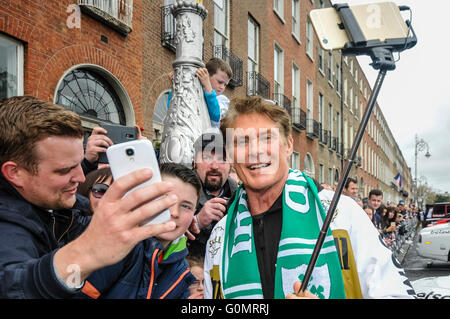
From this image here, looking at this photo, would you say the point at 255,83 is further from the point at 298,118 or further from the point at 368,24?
the point at 368,24

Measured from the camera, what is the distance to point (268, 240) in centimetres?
194

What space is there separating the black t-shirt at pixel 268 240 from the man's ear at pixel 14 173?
110 cm

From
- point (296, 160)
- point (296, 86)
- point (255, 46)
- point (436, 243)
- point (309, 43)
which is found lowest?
point (436, 243)

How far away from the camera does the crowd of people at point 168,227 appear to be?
952 millimetres

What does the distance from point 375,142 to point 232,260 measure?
49.0 m

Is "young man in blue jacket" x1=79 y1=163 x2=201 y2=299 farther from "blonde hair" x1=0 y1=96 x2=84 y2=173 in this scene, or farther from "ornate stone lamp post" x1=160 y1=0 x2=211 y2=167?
"ornate stone lamp post" x1=160 y1=0 x2=211 y2=167

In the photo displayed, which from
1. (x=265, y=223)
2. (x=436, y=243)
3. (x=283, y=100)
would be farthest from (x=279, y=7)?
(x=265, y=223)

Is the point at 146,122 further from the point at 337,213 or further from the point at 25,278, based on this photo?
the point at 25,278

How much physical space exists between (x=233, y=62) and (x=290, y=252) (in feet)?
37.7

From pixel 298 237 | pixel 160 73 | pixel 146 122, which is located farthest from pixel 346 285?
pixel 160 73

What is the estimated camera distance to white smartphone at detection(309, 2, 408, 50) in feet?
4.11

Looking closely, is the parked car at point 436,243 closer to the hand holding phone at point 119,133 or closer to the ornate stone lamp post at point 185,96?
the ornate stone lamp post at point 185,96

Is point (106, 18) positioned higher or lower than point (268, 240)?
higher
